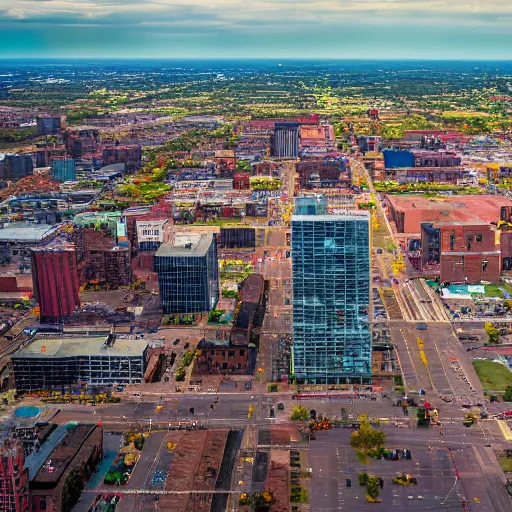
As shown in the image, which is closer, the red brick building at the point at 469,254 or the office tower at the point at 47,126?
the red brick building at the point at 469,254

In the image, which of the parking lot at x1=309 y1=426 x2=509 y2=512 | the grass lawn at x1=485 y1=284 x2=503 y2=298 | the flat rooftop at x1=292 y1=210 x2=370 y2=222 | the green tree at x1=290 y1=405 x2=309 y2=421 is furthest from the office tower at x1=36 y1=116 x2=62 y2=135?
the parking lot at x1=309 y1=426 x2=509 y2=512

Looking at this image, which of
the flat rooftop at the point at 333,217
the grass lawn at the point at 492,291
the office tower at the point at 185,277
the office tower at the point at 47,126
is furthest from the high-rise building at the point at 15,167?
the flat rooftop at the point at 333,217

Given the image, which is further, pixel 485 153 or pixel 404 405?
pixel 485 153

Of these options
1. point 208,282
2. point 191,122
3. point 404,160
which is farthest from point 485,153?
point 208,282

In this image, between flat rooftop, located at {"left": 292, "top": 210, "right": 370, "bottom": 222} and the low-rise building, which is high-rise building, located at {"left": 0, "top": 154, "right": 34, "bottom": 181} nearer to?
the low-rise building

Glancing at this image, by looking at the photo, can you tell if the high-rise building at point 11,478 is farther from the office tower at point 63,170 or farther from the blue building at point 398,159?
A: the blue building at point 398,159

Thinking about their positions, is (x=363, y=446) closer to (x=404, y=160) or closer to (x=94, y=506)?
(x=94, y=506)
